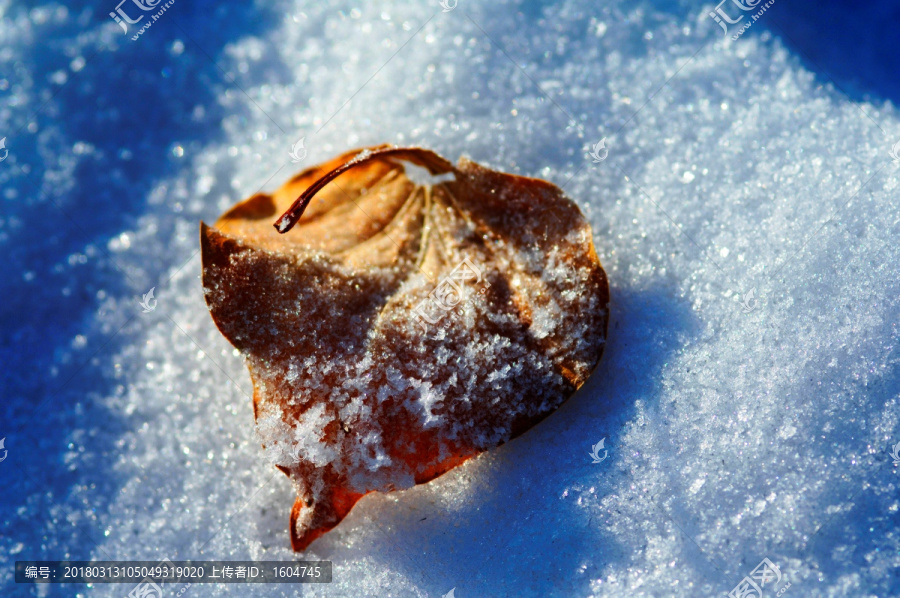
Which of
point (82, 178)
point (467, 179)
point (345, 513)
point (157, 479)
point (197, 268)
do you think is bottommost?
point (157, 479)

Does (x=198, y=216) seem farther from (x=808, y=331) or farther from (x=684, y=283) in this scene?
(x=808, y=331)

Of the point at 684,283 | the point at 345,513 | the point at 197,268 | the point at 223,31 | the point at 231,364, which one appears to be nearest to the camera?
the point at 345,513

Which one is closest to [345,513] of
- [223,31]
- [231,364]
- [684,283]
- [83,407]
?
[231,364]

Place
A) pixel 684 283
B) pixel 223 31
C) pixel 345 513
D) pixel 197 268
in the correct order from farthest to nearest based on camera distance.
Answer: pixel 223 31 → pixel 197 268 → pixel 684 283 → pixel 345 513

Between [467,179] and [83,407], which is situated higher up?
[467,179]
